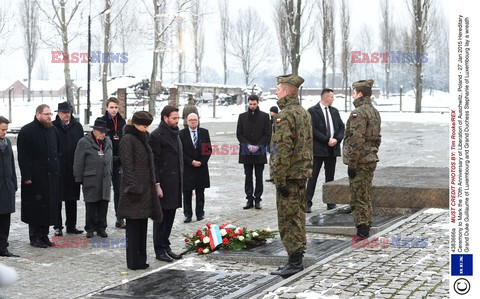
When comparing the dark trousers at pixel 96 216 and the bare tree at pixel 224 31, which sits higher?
the bare tree at pixel 224 31

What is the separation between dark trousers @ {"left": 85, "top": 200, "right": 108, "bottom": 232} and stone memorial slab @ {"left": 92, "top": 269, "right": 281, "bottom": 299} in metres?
2.86

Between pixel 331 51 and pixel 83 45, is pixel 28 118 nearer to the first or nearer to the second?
pixel 83 45

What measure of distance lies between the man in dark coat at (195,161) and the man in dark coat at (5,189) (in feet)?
10.0

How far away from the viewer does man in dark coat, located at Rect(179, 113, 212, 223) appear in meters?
12.5

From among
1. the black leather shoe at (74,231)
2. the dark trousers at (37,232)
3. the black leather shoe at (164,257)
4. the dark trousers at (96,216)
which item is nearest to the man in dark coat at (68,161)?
the black leather shoe at (74,231)

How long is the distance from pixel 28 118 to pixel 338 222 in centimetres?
3872

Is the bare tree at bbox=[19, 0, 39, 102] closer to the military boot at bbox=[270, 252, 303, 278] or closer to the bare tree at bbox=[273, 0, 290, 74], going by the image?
the bare tree at bbox=[273, 0, 290, 74]

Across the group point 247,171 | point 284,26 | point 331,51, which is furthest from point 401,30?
point 247,171

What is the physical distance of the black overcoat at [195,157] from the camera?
12.5m

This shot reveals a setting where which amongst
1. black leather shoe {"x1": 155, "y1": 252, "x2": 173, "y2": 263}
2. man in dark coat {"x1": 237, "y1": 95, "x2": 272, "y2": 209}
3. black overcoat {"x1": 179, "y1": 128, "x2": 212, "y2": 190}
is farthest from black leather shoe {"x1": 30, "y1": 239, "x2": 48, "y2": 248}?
man in dark coat {"x1": 237, "y1": 95, "x2": 272, "y2": 209}

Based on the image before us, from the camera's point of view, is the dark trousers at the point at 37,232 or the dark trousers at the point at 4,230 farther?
the dark trousers at the point at 37,232

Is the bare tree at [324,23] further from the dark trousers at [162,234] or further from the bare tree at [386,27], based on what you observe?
the dark trousers at [162,234]

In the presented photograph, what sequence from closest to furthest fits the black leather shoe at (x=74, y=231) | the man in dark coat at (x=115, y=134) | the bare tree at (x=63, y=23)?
the black leather shoe at (x=74, y=231)
the man in dark coat at (x=115, y=134)
the bare tree at (x=63, y=23)

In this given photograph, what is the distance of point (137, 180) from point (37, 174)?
7.21 ft
